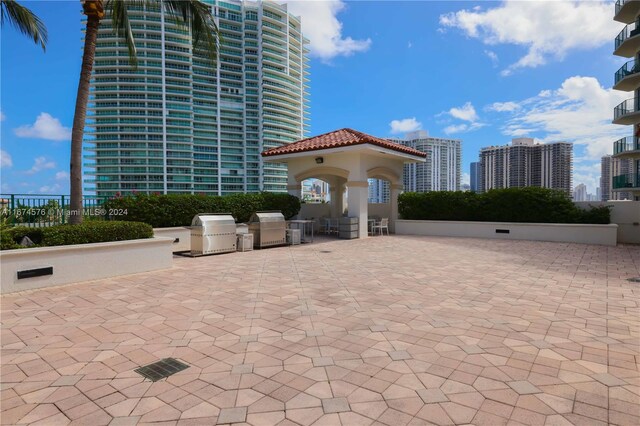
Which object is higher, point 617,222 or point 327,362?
point 617,222

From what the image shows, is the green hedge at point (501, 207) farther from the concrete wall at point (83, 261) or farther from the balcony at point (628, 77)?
the balcony at point (628, 77)

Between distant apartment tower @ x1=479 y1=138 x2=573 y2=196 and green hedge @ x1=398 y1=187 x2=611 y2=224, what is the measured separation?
3474 centimetres

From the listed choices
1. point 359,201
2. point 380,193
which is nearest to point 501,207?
point 359,201

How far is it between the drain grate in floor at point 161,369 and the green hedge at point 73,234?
17.7 feet

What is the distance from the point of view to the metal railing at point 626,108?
1081 inches

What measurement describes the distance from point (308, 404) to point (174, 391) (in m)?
1.24

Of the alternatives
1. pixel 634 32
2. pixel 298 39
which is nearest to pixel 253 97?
pixel 298 39

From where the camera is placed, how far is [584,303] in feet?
18.4

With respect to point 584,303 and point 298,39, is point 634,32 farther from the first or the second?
point 298,39

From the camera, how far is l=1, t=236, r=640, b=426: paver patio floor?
2.73 metres

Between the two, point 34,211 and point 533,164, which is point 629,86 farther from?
point 34,211

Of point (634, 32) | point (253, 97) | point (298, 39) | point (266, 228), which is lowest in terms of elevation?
point (266, 228)

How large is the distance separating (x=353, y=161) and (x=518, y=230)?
8027mm

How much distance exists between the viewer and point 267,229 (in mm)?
12641
